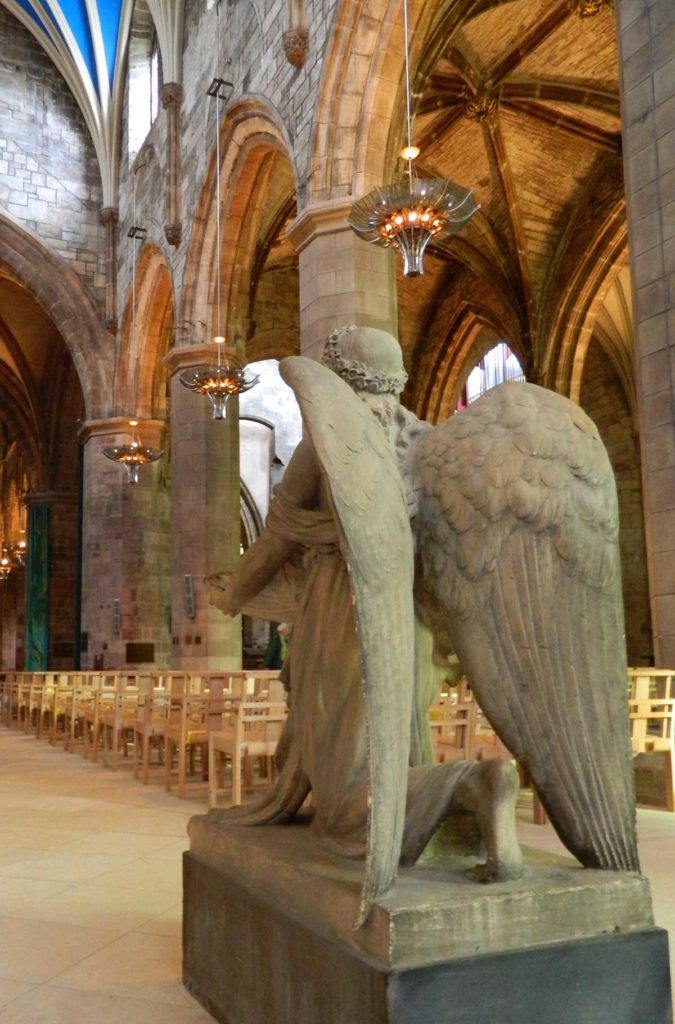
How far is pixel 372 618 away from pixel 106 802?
477 centimetres

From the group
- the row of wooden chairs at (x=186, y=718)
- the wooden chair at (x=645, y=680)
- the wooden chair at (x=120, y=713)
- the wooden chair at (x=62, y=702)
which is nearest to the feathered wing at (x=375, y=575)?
the row of wooden chairs at (x=186, y=718)

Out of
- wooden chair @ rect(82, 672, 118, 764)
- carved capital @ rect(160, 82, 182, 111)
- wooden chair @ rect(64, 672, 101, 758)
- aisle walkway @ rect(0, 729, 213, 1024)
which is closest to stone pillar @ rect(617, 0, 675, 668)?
aisle walkway @ rect(0, 729, 213, 1024)

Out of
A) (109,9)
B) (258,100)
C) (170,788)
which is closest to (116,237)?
(109,9)

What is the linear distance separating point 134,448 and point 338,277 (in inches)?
244

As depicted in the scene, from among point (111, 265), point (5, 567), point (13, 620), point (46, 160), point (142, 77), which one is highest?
point (142, 77)

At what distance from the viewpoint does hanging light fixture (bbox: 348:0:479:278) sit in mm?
7445

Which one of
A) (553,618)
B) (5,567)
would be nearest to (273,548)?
(553,618)

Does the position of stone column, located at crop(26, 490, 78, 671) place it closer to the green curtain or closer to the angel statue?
the green curtain

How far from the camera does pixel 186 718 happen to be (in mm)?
6301

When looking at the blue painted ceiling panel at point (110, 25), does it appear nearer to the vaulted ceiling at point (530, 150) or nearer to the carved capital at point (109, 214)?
the carved capital at point (109, 214)

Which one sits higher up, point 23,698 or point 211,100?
point 211,100

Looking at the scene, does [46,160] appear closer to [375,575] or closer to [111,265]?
[111,265]

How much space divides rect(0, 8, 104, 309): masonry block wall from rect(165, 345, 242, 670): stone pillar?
5794mm

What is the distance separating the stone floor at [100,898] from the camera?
239 cm
